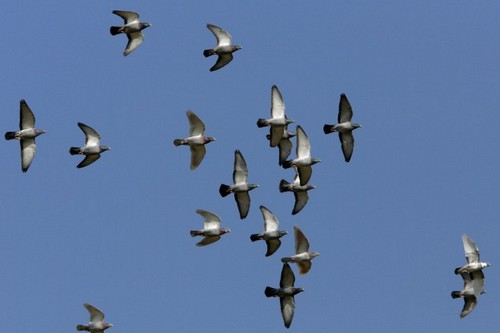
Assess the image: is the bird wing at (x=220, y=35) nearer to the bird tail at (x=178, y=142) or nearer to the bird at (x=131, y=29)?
the bird at (x=131, y=29)

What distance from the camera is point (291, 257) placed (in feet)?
341

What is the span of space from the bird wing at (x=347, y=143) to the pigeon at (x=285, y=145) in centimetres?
220

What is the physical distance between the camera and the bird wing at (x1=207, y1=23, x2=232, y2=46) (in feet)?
337

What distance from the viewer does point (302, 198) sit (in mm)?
105000

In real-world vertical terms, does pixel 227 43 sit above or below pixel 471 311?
above

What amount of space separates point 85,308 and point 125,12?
12739 mm

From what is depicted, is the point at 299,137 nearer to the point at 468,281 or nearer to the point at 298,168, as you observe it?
the point at 298,168

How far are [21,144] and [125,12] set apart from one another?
7179 mm

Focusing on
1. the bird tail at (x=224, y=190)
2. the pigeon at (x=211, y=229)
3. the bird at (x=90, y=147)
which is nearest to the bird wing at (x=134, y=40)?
the bird at (x=90, y=147)

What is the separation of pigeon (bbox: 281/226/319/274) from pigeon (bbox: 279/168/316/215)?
1147mm

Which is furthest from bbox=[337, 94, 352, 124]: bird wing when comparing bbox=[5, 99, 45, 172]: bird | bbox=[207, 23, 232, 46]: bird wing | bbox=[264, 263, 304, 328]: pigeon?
bbox=[5, 99, 45, 172]: bird

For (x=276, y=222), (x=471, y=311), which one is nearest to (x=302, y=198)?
(x=276, y=222)

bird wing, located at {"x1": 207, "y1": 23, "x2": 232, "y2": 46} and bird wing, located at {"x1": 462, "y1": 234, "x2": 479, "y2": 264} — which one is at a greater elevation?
bird wing, located at {"x1": 207, "y1": 23, "x2": 232, "y2": 46}

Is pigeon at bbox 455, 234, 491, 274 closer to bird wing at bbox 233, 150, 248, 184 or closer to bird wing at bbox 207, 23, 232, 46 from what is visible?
bird wing at bbox 233, 150, 248, 184
